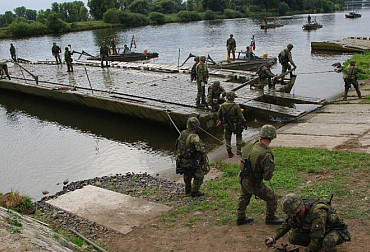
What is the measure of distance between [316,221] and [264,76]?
492 inches

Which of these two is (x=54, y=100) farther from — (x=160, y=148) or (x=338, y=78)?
(x=338, y=78)

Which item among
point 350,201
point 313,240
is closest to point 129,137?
point 350,201

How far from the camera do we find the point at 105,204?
28.2ft

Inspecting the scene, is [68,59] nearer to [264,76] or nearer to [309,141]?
[264,76]

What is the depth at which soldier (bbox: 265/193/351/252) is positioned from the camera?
17.1 feet

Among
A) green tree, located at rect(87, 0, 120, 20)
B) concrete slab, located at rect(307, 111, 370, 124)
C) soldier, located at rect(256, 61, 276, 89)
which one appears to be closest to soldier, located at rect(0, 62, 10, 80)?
soldier, located at rect(256, 61, 276, 89)

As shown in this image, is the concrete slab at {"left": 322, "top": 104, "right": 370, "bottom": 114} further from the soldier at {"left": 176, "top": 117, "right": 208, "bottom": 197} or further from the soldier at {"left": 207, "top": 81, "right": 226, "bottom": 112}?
the soldier at {"left": 176, "top": 117, "right": 208, "bottom": 197}

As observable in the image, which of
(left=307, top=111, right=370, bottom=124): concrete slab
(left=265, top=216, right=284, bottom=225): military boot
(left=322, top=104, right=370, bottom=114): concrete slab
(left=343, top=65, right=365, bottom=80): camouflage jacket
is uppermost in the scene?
(left=343, top=65, right=365, bottom=80): camouflage jacket

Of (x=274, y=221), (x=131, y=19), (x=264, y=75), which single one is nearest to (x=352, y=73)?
(x=264, y=75)

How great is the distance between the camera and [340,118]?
13969mm

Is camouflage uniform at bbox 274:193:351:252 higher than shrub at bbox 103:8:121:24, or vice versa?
shrub at bbox 103:8:121:24

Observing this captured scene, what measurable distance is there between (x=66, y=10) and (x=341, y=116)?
99485mm

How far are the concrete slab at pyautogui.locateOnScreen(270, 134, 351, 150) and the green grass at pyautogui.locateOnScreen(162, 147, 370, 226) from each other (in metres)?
0.71

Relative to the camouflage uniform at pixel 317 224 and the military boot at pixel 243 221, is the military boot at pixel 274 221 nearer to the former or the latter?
the military boot at pixel 243 221
